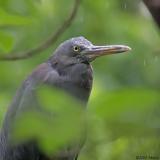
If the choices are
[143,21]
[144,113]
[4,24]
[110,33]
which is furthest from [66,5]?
[144,113]

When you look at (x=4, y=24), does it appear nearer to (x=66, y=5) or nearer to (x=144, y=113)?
(x=144, y=113)

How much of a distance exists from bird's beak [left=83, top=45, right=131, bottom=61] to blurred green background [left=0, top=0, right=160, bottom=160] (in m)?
0.14

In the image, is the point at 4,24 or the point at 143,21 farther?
the point at 143,21

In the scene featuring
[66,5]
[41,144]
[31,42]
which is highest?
[66,5]

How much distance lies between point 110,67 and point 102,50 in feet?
3.28

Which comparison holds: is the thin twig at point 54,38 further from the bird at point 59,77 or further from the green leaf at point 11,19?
the bird at point 59,77

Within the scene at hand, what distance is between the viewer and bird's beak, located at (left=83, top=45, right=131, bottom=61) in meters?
3.00

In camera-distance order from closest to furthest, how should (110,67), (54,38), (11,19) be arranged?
(11,19) → (54,38) → (110,67)

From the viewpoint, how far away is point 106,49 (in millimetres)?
3068

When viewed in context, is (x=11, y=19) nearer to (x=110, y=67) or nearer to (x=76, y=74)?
(x=76, y=74)

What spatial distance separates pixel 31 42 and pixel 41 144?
7.03 feet

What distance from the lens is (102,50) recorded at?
10.2ft

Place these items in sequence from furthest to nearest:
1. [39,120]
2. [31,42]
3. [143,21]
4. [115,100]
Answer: [143,21] → [31,42] → [39,120] → [115,100]

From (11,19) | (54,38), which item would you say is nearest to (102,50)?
(54,38)
